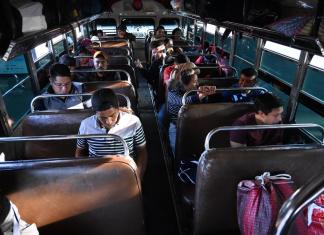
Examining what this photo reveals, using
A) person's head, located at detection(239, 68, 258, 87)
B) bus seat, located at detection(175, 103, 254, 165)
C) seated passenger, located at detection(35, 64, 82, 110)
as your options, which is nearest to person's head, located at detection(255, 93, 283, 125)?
bus seat, located at detection(175, 103, 254, 165)

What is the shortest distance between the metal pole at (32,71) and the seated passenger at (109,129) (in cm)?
226

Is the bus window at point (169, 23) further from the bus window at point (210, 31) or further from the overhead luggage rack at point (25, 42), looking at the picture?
the overhead luggage rack at point (25, 42)

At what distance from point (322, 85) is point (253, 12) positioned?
2374 centimetres

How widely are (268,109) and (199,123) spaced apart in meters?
0.81

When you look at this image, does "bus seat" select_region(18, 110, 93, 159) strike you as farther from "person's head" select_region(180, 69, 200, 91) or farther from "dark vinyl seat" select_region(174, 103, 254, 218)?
"person's head" select_region(180, 69, 200, 91)

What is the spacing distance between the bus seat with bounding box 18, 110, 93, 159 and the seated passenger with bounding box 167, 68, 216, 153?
45.0 inches

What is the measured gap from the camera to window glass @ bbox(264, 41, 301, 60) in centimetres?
349

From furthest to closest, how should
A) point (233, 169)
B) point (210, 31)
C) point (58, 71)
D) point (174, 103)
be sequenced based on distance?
1. point (210, 31)
2. point (174, 103)
3. point (58, 71)
4. point (233, 169)

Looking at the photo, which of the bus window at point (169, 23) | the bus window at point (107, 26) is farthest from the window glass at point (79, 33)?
the bus window at point (169, 23)

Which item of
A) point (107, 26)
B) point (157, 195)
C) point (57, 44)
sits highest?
point (57, 44)

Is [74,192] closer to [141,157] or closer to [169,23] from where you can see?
[141,157]

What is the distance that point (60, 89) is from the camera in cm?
329

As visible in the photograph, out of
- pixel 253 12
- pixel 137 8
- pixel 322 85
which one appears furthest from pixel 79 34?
pixel 322 85

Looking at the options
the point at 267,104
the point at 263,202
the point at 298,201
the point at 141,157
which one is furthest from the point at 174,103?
the point at 298,201
